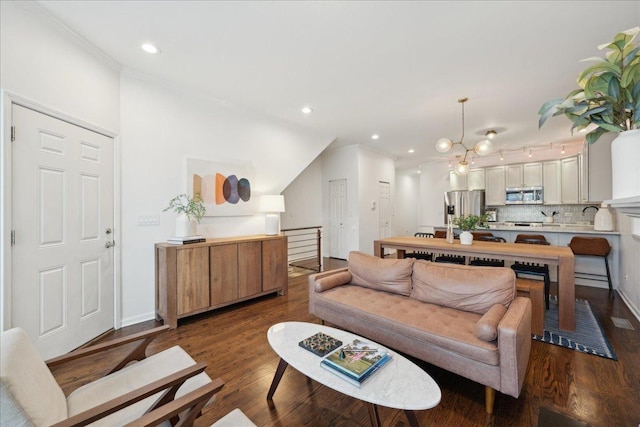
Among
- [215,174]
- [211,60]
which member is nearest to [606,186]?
[211,60]

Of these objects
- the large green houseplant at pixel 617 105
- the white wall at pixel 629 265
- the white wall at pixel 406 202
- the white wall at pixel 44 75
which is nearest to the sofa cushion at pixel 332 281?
the large green houseplant at pixel 617 105

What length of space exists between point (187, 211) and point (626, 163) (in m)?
3.67

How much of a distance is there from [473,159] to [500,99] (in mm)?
3778

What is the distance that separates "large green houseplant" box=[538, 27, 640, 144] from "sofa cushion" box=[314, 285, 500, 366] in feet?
4.52

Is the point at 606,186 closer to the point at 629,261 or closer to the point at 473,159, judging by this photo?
the point at 629,261

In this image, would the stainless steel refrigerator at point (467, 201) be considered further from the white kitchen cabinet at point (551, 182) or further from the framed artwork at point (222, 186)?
the framed artwork at point (222, 186)

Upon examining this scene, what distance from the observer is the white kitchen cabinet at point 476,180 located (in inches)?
277

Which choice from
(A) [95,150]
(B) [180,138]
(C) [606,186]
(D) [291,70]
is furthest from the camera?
(B) [180,138]

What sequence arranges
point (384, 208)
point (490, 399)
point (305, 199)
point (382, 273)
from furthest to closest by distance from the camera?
point (384, 208) → point (305, 199) → point (382, 273) → point (490, 399)

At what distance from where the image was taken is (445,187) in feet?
25.8

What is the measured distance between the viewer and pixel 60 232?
243cm

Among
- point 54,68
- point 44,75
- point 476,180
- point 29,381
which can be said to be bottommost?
point 29,381

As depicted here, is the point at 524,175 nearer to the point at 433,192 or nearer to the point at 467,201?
the point at 467,201

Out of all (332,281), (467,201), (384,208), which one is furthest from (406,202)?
(332,281)
